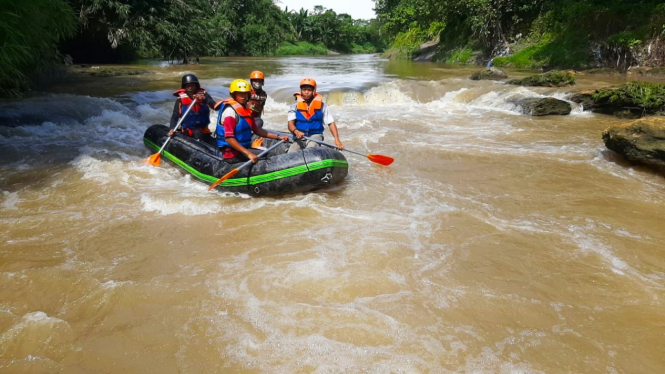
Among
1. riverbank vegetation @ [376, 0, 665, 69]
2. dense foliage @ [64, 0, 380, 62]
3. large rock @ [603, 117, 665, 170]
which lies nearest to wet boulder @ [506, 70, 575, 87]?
riverbank vegetation @ [376, 0, 665, 69]

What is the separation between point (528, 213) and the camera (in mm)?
4332

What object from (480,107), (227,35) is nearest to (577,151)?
(480,107)

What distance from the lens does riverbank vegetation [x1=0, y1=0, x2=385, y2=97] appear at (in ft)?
18.7

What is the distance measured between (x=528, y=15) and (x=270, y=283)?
70.6 ft

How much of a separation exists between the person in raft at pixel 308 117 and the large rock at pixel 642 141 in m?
3.70

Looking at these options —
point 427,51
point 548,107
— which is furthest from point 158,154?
point 427,51

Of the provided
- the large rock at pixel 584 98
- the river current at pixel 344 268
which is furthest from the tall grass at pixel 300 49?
the river current at pixel 344 268

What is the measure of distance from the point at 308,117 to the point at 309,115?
0.03m

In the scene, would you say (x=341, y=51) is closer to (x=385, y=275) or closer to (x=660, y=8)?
(x=660, y=8)

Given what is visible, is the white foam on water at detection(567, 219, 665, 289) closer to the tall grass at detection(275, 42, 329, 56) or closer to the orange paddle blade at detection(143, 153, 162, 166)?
the orange paddle blade at detection(143, 153, 162, 166)

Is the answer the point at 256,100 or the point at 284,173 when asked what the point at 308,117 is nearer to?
the point at 256,100

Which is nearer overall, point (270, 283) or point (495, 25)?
point (270, 283)

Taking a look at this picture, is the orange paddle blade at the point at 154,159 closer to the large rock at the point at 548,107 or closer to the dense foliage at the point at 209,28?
the large rock at the point at 548,107

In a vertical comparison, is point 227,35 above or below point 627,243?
above
